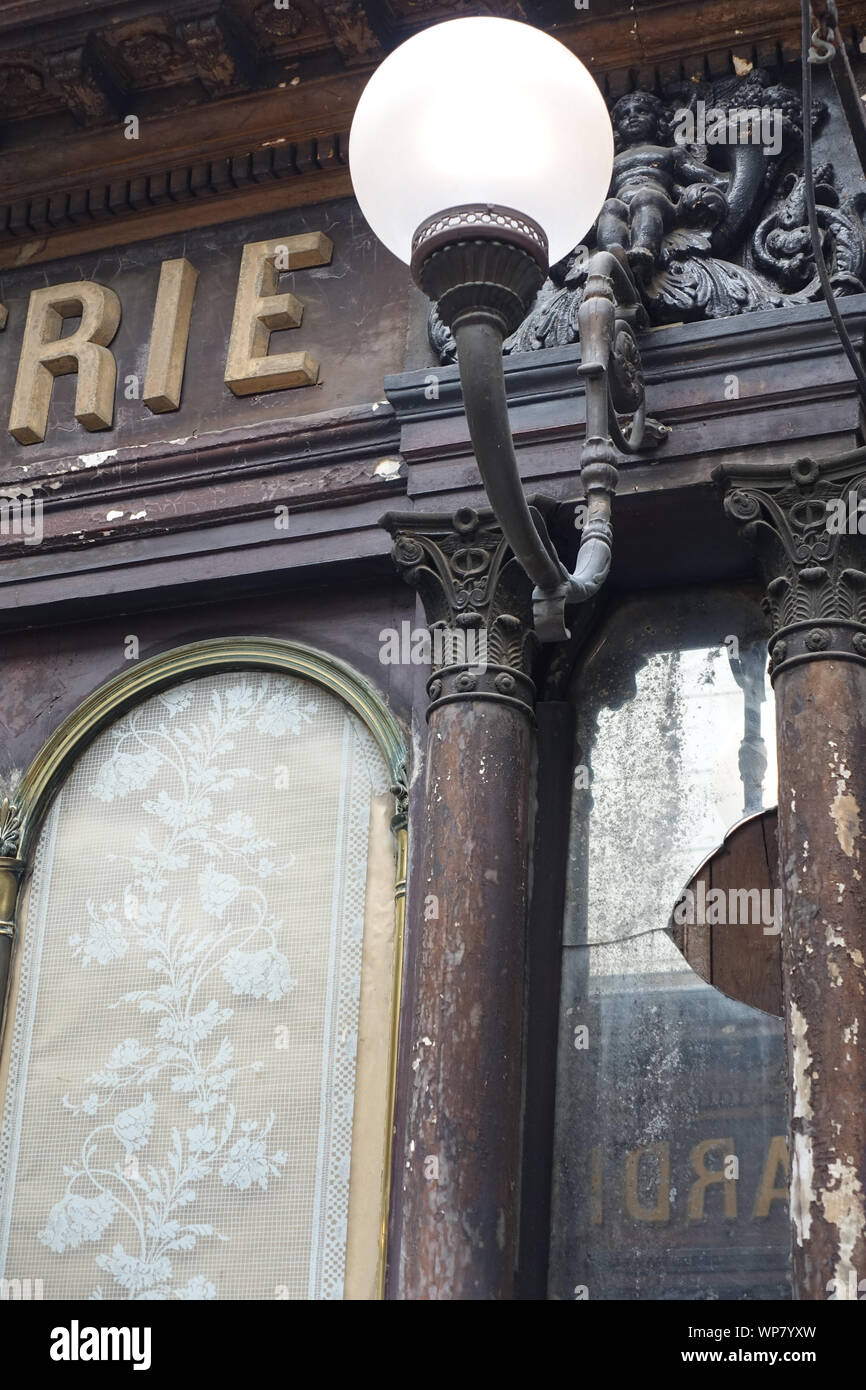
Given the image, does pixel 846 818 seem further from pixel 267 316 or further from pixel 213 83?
pixel 213 83

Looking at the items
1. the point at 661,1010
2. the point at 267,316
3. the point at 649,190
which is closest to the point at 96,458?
the point at 267,316

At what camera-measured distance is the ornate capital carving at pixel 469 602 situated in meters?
4.86

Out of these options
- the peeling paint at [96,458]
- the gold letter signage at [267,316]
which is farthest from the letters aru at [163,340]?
the peeling paint at [96,458]

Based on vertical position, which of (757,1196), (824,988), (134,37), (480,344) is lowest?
(757,1196)

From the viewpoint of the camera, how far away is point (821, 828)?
4309mm

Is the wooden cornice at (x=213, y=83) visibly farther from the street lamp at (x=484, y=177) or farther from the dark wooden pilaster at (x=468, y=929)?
the street lamp at (x=484, y=177)

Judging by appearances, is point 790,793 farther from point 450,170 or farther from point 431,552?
A: point 450,170

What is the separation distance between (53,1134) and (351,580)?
5.71 feet

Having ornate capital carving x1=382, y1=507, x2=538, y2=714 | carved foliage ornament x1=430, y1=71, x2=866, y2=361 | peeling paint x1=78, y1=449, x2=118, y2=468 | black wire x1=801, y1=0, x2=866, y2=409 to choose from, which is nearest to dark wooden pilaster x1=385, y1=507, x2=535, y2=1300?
ornate capital carving x1=382, y1=507, x2=538, y2=714

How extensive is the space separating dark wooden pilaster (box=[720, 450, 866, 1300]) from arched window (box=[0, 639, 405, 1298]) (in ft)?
3.83

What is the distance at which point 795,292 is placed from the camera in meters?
5.02

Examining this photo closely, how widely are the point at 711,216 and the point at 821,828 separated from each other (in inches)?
71.9

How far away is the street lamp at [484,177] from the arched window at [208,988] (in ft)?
6.14
